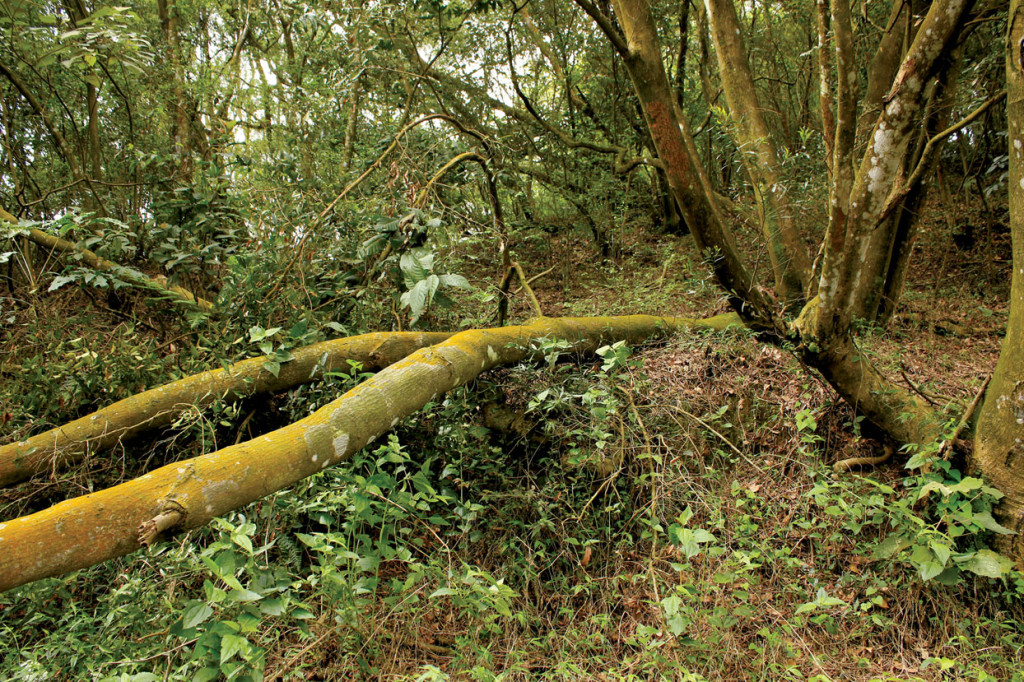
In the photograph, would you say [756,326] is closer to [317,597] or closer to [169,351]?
[317,597]

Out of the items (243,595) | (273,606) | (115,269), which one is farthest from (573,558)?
(115,269)

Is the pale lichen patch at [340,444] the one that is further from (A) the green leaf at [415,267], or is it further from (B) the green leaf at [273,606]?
(A) the green leaf at [415,267]

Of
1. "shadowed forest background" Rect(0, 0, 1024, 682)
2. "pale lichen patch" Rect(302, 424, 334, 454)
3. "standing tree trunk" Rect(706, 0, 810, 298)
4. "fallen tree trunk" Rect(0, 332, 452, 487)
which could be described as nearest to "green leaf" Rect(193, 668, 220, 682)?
"shadowed forest background" Rect(0, 0, 1024, 682)

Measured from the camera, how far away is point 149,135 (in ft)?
17.9

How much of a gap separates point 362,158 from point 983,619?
476 cm

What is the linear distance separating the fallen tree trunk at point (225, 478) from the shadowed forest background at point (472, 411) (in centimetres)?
1

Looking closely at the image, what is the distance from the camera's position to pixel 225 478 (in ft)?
5.71

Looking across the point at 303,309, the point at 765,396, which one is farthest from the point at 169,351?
the point at 765,396

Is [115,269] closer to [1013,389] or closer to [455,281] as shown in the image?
[455,281]

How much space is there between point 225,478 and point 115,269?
238 cm

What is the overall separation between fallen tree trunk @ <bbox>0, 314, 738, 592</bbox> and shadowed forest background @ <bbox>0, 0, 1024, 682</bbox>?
11 mm

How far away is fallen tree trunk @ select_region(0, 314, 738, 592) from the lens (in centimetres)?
143

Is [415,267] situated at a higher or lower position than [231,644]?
higher

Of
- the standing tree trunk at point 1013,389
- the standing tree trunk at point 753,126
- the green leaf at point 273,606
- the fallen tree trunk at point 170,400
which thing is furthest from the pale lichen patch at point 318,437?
A: the standing tree trunk at point 753,126
